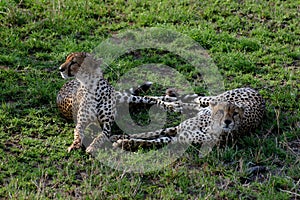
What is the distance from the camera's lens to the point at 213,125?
707cm

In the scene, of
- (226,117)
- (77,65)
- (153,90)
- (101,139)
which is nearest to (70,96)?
(77,65)

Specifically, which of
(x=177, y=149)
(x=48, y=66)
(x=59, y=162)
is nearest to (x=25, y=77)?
(x=48, y=66)

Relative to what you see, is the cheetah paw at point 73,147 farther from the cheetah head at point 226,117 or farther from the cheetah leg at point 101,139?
the cheetah head at point 226,117

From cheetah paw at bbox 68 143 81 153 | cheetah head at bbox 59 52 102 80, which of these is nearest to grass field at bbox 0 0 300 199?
cheetah paw at bbox 68 143 81 153

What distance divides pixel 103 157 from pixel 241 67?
3.03 metres

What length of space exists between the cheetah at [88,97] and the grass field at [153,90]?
0.23m

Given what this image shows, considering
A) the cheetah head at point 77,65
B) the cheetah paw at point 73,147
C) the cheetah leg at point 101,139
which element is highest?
the cheetah head at point 77,65

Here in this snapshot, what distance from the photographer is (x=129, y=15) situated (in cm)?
1029

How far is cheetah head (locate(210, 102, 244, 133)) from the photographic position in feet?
22.5

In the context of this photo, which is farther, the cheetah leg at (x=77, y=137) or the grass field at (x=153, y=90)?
the cheetah leg at (x=77, y=137)

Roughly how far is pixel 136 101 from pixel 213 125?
1243mm

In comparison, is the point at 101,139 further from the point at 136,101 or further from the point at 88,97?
the point at 136,101

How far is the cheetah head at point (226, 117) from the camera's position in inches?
270

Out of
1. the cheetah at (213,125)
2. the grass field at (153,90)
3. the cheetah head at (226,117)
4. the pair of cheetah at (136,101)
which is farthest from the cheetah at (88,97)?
the cheetah head at (226,117)
